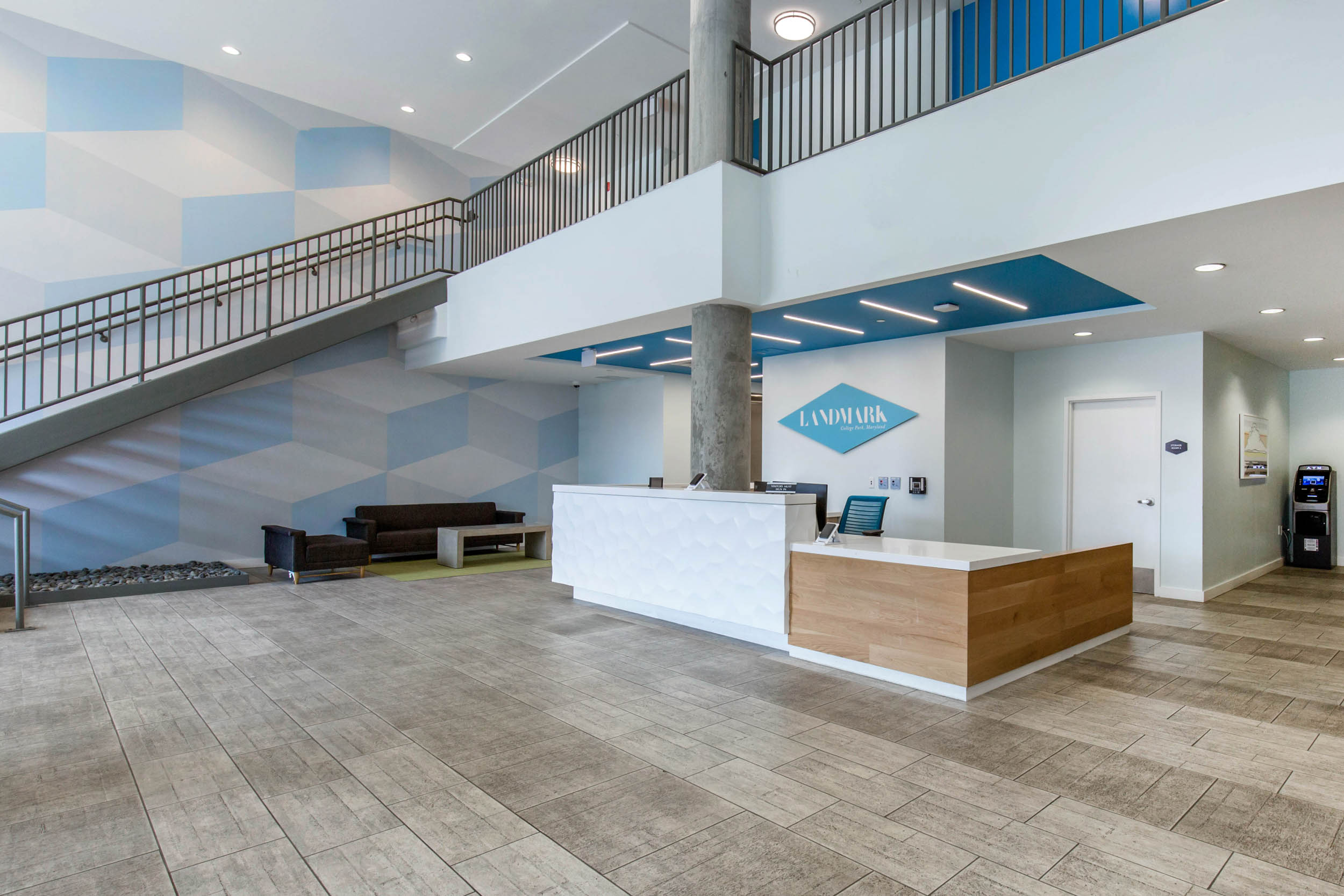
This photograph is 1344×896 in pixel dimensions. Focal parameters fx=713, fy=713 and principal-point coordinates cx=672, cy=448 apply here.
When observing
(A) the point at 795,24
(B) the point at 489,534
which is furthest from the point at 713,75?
(B) the point at 489,534

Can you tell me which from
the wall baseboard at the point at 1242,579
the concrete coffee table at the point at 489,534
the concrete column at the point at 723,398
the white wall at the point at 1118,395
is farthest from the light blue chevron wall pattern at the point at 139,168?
the wall baseboard at the point at 1242,579

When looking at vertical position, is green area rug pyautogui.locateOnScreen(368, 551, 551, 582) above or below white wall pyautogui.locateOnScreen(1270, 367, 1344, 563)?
below

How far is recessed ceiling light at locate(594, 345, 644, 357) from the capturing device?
952cm

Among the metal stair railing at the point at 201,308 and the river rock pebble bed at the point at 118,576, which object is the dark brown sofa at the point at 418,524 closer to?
the river rock pebble bed at the point at 118,576

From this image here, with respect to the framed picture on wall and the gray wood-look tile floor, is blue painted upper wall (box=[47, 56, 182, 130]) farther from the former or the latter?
the framed picture on wall

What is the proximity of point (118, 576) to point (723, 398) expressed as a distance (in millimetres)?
7063

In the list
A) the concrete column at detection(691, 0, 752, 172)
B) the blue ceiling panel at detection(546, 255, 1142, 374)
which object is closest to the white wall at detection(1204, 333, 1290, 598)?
the blue ceiling panel at detection(546, 255, 1142, 374)

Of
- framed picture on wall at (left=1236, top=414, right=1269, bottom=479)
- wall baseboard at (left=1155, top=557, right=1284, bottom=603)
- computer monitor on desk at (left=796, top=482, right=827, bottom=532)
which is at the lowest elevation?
wall baseboard at (left=1155, top=557, right=1284, bottom=603)

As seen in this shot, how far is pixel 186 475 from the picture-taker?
9359 mm

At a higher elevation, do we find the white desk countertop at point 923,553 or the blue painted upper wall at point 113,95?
the blue painted upper wall at point 113,95

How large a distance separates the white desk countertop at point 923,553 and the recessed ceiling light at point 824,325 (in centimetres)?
283

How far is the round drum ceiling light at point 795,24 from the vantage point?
7.94 meters

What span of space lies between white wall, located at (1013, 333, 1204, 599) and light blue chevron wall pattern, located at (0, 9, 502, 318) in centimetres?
1008

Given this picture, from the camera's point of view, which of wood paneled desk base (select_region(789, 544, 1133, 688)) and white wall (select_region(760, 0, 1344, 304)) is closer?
white wall (select_region(760, 0, 1344, 304))
